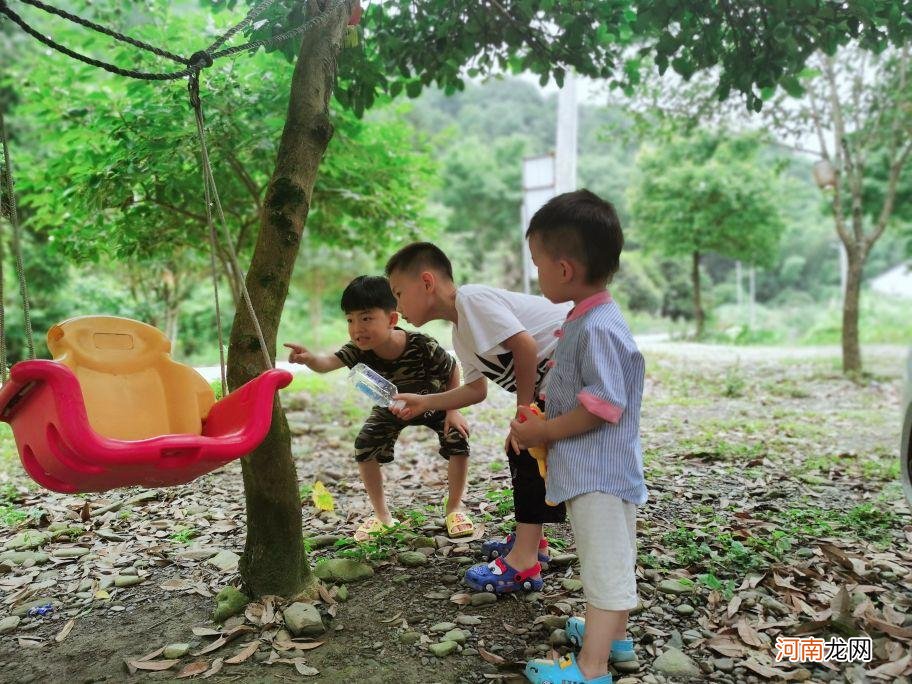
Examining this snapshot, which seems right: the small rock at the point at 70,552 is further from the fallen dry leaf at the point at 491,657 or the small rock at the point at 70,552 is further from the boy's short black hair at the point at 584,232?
the boy's short black hair at the point at 584,232

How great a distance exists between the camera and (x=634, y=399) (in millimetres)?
1771

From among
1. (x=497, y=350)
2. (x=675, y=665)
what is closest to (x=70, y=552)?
(x=497, y=350)

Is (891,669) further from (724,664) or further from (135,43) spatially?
(135,43)

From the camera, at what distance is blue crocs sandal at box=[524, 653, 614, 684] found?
1.72 metres

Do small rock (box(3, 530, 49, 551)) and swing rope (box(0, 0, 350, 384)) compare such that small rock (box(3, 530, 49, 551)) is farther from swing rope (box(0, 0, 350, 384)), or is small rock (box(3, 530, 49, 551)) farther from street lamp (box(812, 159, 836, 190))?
street lamp (box(812, 159, 836, 190))

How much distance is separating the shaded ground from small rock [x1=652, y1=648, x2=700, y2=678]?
1 cm

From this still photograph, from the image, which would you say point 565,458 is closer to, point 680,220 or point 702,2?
point 702,2

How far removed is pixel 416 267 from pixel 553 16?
1.62 m

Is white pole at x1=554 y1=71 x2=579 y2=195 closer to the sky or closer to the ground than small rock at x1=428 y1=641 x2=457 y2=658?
closer to the sky

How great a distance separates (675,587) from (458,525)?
0.93 metres

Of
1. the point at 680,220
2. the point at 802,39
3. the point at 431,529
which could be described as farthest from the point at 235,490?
the point at 680,220

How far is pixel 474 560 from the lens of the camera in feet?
8.48

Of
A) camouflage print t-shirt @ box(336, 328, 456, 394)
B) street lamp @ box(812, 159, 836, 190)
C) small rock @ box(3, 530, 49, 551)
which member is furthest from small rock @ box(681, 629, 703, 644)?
street lamp @ box(812, 159, 836, 190)

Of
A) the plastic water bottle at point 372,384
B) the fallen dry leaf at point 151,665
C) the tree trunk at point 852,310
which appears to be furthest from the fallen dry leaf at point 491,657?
the tree trunk at point 852,310
